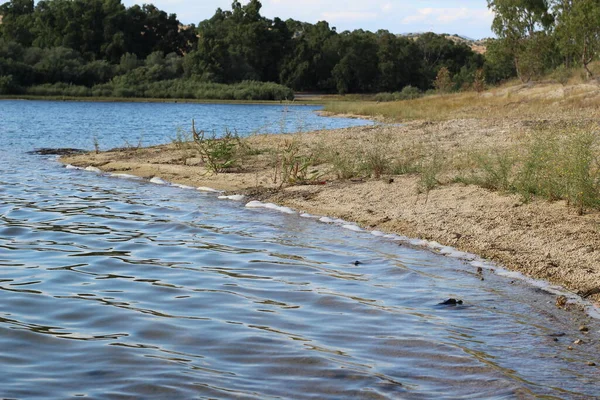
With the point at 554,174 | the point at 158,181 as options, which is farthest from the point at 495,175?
the point at 158,181

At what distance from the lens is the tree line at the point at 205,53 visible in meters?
85.8

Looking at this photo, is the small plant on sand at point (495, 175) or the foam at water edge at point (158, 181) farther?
the foam at water edge at point (158, 181)

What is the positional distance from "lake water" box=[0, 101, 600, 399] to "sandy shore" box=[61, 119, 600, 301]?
49 centimetres

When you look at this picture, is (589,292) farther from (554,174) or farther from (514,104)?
(514,104)

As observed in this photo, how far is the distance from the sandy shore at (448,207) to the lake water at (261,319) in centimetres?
49

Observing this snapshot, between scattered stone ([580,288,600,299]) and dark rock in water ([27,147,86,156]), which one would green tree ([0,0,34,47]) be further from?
scattered stone ([580,288,600,299])

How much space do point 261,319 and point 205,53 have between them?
8701cm

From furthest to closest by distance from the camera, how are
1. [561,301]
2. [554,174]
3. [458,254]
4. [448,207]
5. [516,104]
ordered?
[516,104] → [448,207] → [554,174] → [458,254] → [561,301]

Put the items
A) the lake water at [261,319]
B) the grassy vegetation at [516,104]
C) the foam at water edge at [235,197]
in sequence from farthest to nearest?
the grassy vegetation at [516,104], the foam at water edge at [235,197], the lake water at [261,319]

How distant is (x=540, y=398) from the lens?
5195mm

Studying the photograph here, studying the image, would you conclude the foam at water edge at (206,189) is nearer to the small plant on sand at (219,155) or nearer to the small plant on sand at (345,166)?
the small plant on sand at (219,155)

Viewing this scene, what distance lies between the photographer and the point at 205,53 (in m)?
91.6

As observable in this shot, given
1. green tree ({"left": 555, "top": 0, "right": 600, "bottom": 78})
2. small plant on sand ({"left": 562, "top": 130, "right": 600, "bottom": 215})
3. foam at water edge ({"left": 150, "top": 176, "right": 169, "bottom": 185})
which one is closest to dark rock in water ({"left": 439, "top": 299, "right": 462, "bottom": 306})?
small plant on sand ({"left": 562, "top": 130, "right": 600, "bottom": 215})

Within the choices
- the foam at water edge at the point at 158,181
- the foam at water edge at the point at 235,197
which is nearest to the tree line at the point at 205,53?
the foam at water edge at the point at 158,181
